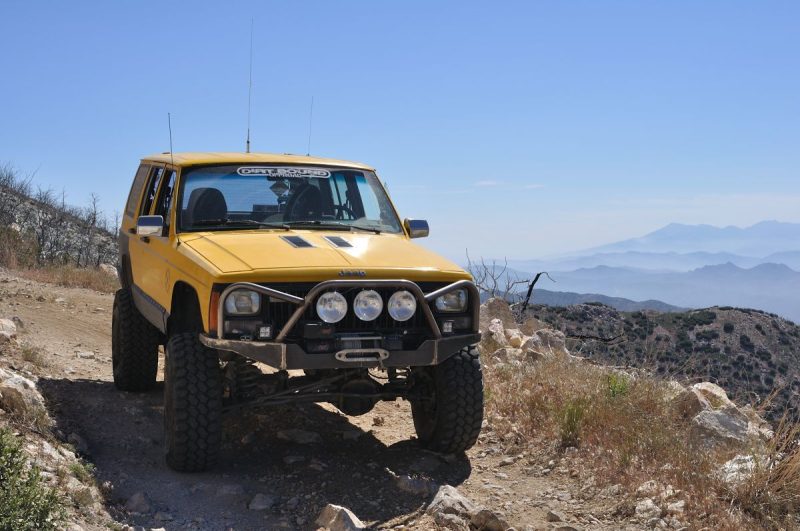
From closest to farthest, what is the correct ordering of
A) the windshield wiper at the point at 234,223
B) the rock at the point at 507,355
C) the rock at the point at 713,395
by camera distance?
the windshield wiper at the point at 234,223
the rock at the point at 713,395
the rock at the point at 507,355

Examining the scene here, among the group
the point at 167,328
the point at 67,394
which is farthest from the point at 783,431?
the point at 67,394

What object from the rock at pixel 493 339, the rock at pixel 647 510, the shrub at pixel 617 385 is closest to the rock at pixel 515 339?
the rock at pixel 493 339

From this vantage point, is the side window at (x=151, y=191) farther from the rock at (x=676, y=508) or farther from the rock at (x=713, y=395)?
the rock at (x=713, y=395)

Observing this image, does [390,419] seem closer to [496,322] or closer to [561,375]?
[561,375]

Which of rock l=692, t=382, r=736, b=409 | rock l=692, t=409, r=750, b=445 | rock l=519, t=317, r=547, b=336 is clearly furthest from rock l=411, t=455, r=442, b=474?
rock l=519, t=317, r=547, b=336

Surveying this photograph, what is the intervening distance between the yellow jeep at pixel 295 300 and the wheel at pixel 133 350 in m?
0.50

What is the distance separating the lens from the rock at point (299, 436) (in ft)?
21.5

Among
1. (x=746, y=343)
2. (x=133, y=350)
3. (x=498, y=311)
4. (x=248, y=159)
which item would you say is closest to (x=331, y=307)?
(x=248, y=159)

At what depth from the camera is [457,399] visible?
5945mm

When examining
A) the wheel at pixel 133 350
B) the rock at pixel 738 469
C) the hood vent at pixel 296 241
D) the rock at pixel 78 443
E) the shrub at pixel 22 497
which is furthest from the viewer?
the wheel at pixel 133 350

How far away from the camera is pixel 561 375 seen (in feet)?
25.7

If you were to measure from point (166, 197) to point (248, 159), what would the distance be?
0.76 m

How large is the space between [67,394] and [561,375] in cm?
422

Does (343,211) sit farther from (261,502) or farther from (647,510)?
(647,510)
